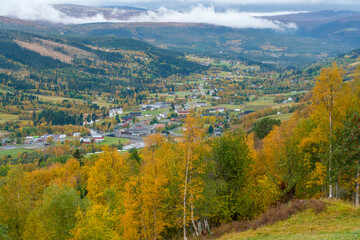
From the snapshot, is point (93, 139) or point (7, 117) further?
point (7, 117)

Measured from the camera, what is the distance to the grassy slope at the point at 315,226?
22.0 meters

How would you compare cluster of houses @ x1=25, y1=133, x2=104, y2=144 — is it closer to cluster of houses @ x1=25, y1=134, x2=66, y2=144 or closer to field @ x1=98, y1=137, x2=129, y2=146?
cluster of houses @ x1=25, y1=134, x2=66, y2=144

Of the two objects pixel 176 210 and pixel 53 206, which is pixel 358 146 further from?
pixel 53 206

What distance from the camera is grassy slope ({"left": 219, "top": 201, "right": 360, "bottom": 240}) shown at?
22.0 metres

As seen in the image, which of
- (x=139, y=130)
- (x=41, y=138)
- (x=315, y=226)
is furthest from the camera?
(x=139, y=130)

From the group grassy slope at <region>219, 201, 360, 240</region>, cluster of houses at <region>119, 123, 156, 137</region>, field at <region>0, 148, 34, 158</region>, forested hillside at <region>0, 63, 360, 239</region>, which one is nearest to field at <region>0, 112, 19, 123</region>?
field at <region>0, 148, 34, 158</region>

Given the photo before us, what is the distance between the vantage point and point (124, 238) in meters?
31.6

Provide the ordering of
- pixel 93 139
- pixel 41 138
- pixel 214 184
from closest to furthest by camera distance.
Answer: pixel 214 184 → pixel 93 139 → pixel 41 138

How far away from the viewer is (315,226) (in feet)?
78.8

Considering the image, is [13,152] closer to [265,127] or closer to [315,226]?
[265,127]

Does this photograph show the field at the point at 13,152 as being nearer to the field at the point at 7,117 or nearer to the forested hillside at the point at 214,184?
the field at the point at 7,117

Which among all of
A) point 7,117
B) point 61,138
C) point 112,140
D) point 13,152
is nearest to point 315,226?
point 112,140

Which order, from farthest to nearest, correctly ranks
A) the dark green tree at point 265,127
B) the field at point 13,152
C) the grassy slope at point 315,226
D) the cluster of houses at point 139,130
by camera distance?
the cluster of houses at point 139,130, the field at point 13,152, the dark green tree at point 265,127, the grassy slope at point 315,226

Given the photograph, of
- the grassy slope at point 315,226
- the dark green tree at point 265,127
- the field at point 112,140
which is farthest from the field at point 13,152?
the grassy slope at point 315,226
